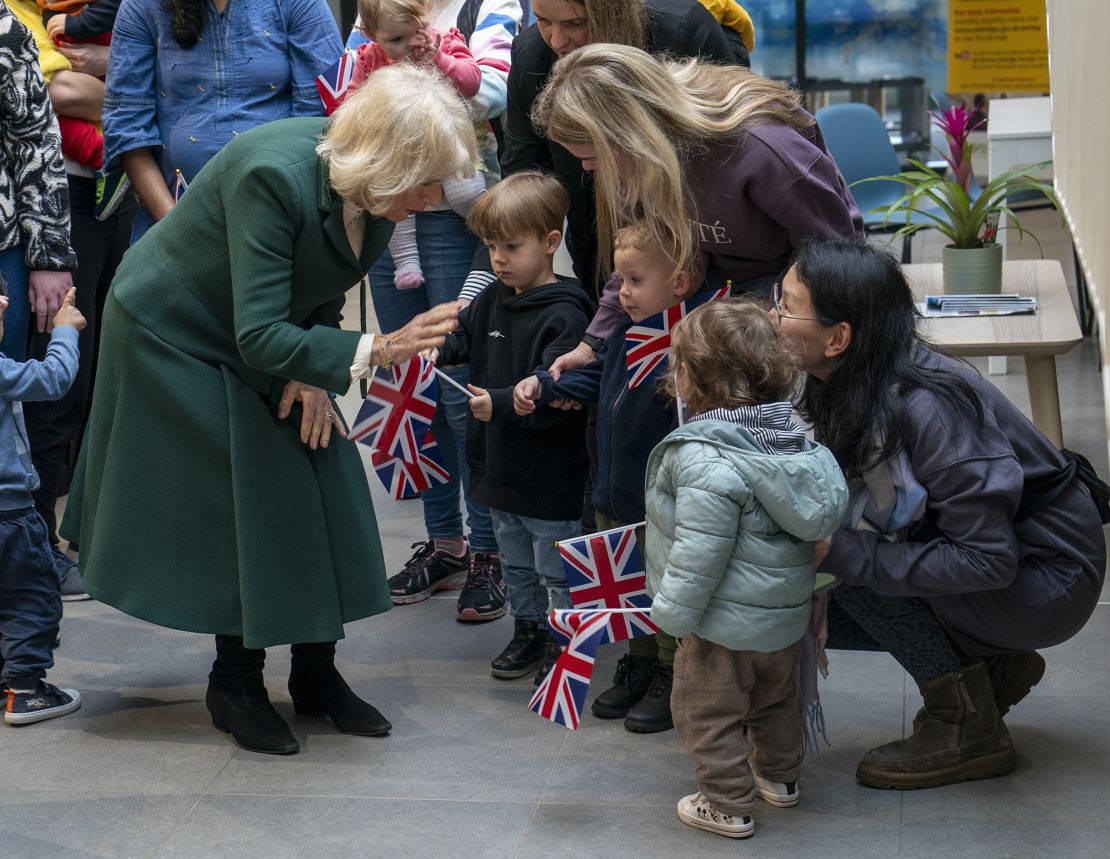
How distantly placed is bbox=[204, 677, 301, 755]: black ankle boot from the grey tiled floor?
0.11 ft

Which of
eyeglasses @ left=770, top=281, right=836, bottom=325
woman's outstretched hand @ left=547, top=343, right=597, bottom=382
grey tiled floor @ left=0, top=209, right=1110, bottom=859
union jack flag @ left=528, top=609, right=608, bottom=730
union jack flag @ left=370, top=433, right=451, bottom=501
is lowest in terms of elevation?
grey tiled floor @ left=0, top=209, right=1110, bottom=859

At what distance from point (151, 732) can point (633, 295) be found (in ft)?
4.80

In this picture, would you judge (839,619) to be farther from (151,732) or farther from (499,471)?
(151,732)

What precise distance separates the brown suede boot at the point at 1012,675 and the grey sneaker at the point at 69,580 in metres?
2.43

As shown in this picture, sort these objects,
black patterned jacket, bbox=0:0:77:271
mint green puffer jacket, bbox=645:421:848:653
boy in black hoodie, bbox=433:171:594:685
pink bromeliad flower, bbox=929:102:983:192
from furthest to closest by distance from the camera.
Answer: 1. pink bromeliad flower, bbox=929:102:983:192
2. black patterned jacket, bbox=0:0:77:271
3. boy in black hoodie, bbox=433:171:594:685
4. mint green puffer jacket, bbox=645:421:848:653

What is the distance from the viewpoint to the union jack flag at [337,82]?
3.67 m

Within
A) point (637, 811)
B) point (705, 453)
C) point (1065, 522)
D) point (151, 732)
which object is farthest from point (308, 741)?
point (1065, 522)

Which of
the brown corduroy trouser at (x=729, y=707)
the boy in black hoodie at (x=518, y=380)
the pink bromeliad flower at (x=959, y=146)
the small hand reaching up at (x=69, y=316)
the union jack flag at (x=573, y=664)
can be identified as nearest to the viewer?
the brown corduroy trouser at (x=729, y=707)

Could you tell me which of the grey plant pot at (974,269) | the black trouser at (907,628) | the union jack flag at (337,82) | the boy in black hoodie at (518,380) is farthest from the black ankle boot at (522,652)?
the grey plant pot at (974,269)

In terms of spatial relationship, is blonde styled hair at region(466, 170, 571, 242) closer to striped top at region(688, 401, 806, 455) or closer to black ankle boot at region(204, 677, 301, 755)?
striped top at region(688, 401, 806, 455)

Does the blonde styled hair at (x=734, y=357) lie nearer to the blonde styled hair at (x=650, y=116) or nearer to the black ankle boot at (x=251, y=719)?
the blonde styled hair at (x=650, y=116)

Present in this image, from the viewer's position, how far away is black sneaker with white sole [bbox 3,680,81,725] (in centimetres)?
327

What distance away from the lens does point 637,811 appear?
2.77 m

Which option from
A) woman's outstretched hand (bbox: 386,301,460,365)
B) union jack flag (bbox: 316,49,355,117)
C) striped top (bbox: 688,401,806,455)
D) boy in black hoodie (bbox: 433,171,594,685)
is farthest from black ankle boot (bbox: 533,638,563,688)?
union jack flag (bbox: 316,49,355,117)
